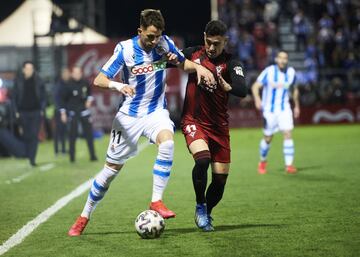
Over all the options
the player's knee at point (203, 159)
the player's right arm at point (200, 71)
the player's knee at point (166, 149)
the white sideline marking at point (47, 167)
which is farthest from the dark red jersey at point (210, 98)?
the white sideline marking at point (47, 167)

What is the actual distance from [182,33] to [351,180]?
80.8 feet

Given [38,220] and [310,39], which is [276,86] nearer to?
[38,220]

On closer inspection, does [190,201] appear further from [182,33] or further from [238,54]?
[182,33]

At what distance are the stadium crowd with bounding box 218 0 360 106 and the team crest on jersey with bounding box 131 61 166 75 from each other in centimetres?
2070

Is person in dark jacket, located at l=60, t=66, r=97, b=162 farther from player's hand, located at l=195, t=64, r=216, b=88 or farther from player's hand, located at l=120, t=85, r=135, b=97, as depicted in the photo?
player's hand, located at l=120, t=85, r=135, b=97

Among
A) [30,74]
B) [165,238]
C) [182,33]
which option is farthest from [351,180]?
[182,33]

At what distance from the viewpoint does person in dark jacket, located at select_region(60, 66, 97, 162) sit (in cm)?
1680

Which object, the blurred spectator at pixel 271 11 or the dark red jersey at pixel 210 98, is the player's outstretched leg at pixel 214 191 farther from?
→ the blurred spectator at pixel 271 11

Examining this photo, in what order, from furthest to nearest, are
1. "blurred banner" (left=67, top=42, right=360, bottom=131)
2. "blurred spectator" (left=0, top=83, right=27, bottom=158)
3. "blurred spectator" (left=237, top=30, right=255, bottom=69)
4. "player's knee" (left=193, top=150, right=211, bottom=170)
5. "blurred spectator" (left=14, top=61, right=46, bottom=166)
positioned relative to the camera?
"blurred spectator" (left=237, top=30, right=255, bottom=69)
"blurred banner" (left=67, top=42, right=360, bottom=131)
"blurred spectator" (left=0, top=83, right=27, bottom=158)
"blurred spectator" (left=14, top=61, right=46, bottom=166)
"player's knee" (left=193, top=150, right=211, bottom=170)

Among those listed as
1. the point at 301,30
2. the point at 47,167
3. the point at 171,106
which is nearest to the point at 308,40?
the point at 301,30

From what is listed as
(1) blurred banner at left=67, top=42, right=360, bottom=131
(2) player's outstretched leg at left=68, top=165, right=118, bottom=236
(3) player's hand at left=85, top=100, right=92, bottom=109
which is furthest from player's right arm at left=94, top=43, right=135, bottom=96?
(1) blurred banner at left=67, top=42, right=360, bottom=131

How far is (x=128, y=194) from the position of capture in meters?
11.0

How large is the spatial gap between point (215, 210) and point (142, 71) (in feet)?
8.03

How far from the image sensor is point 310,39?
30.8 m
